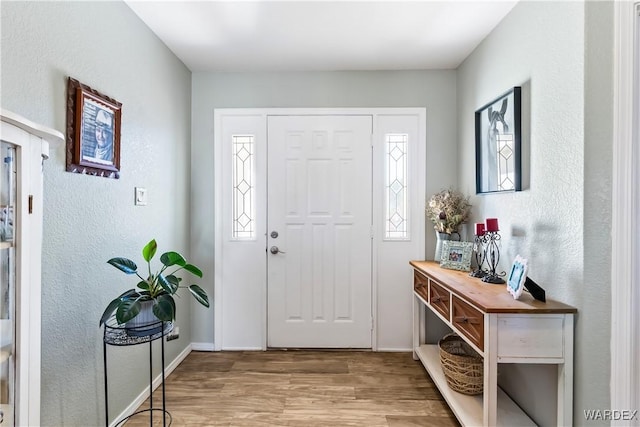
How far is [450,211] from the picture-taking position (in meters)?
2.68

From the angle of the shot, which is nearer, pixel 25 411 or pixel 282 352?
pixel 25 411

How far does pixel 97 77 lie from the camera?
181 centimetres

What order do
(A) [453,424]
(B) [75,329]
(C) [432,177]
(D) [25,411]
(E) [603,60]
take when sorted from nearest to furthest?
(D) [25,411]
(E) [603,60]
(B) [75,329]
(A) [453,424]
(C) [432,177]

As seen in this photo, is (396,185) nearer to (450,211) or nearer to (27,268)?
(450,211)

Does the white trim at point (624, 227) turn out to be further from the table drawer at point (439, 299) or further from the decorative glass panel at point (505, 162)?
the table drawer at point (439, 299)

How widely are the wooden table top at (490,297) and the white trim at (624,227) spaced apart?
187 millimetres

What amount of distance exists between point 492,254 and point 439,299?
0.46 meters

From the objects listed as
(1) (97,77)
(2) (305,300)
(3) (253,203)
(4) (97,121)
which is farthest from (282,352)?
(1) (97,77)

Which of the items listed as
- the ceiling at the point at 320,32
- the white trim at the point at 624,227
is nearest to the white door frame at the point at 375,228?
the ceiling at the point at 320,32

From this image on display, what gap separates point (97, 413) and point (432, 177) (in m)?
2.84

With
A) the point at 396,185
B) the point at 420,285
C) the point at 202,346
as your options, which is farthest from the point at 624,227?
the point at 202,346

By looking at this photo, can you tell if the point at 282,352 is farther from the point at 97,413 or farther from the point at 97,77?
the point at 97,77

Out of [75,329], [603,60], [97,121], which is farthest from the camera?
[97,121]

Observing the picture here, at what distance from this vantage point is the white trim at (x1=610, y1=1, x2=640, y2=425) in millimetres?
1367
